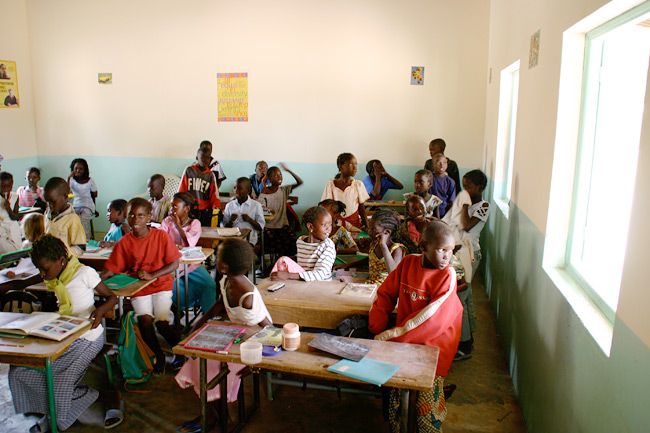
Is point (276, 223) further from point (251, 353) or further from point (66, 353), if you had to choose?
point (251, 353)

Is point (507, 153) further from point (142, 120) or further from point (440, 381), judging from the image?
point (142, 120)

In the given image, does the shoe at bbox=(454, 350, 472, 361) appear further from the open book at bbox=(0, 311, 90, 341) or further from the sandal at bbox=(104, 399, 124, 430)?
the open book at bbox=(0, 311, 90, 341)

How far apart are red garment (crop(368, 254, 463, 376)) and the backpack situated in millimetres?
1814

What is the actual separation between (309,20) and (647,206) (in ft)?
20.8

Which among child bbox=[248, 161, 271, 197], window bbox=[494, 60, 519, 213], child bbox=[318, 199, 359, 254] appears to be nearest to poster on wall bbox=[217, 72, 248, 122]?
child bbox=[248, 161, 271, 197]

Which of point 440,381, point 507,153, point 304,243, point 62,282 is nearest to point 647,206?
point 440,381

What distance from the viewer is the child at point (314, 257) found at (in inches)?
136

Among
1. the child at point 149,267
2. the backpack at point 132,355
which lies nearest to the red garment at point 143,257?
the child at point 149,267

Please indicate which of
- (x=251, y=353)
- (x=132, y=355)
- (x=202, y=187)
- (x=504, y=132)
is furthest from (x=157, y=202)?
(x=504, y=132)

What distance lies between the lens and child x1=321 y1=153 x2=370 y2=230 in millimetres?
5441

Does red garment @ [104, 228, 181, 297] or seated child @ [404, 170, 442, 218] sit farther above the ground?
seated child @ [404, 170, 442, 218]

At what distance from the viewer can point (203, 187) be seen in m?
6.23

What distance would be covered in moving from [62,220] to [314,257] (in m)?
2.20

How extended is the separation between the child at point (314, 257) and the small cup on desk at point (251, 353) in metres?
1.12
